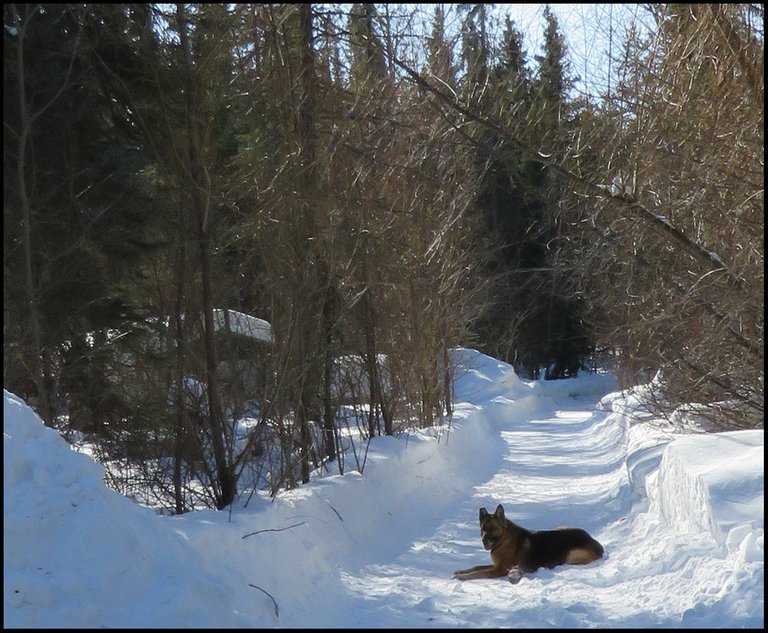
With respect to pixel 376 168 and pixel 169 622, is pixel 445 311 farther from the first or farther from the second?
pixel 169 622

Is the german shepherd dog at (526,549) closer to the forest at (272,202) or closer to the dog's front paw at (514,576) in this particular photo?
the dog's front paw at (514,576)

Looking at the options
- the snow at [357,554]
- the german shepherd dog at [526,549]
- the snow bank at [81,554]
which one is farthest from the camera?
the german shepherd dog at [526,549]

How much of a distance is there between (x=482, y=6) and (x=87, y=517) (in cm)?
968

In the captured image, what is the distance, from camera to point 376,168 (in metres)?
14.0

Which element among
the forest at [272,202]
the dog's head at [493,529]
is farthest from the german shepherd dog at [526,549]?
the forest at [272,202]

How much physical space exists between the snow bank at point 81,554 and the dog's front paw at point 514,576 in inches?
107

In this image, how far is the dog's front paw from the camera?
784cm

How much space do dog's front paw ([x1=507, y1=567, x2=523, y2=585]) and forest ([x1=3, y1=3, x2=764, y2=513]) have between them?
120 inches

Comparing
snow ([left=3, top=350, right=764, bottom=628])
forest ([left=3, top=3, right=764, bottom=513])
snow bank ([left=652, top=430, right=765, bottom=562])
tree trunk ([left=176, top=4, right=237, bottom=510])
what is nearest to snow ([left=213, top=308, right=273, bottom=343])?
forest ([left=3, top=3, right=764, bottom=513])

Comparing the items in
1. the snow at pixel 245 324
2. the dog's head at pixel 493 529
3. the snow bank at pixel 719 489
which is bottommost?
the dog's head at pixel 493 529

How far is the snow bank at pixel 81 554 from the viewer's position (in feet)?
18.7

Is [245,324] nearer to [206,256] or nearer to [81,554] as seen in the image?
[206,256]

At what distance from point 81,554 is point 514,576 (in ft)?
12.4

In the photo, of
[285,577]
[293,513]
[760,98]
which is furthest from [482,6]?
[285,577]
